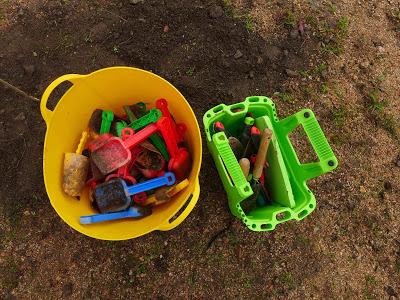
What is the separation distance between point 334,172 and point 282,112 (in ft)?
1.02

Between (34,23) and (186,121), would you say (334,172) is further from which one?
(34,23)

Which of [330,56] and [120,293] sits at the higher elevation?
[330,56]

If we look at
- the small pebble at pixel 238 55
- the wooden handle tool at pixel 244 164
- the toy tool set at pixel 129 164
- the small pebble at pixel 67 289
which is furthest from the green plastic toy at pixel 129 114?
the small pebble at pixel 67 289

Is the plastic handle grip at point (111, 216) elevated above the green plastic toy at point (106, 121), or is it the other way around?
the green plastic toy at point (106, 121)

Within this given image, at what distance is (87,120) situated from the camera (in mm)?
1415

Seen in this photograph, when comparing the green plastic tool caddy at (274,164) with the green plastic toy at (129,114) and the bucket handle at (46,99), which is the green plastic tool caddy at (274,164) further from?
the bucket handle at (46,99)

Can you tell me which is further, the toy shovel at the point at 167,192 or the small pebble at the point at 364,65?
the small pebble at the point at 364,65

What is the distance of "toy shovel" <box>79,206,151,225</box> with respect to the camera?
122cm

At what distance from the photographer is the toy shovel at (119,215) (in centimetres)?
122

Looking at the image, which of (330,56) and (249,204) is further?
(330,56)

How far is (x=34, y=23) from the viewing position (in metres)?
1.66

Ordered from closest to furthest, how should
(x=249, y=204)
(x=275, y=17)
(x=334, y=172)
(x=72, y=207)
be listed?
(x=72, y=207), (x=249, y=204), (x=334, y=172), (x=275, y=17)

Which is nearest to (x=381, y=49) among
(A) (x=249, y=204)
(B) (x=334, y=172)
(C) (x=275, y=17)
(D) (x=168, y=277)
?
(C) (x=275, y=17)

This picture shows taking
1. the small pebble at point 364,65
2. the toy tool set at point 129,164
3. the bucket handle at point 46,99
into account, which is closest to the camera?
the bucket handle at point 46,99
